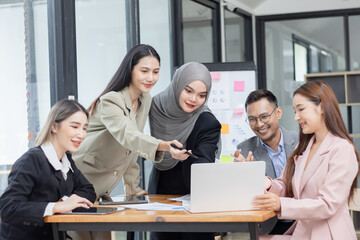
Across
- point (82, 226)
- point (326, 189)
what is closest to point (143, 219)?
point (82, 226)

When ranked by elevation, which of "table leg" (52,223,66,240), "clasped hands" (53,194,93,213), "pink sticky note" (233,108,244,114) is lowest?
"table leg" (52,223,66,240)

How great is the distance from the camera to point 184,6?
603cm

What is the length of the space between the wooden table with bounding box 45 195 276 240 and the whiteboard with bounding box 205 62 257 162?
327 cm

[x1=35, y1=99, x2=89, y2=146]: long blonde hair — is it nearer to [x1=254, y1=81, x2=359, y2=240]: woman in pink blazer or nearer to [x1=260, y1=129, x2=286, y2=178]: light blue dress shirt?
[x1=254, y1=81, x2=359, y2=240]: woman in pink blazer

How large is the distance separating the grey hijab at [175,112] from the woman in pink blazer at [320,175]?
1.81 feet

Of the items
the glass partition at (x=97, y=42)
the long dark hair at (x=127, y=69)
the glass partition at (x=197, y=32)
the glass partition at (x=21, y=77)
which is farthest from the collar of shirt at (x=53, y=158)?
the glass partition at (x=197, y=32)

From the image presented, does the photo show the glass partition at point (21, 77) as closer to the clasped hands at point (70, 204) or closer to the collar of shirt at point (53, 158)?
the collar of shirt at point (53, 158)

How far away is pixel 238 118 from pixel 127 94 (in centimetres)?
287

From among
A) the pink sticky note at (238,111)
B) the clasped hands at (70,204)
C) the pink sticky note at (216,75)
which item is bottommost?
the clasped hands at (70,204)

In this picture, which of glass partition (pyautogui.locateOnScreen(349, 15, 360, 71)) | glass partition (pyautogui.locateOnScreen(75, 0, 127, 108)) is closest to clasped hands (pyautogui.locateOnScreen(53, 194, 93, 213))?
glass partition (pyautogui.locateOnScreen(75, 0, 127, 108))

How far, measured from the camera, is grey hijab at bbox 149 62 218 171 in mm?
2748

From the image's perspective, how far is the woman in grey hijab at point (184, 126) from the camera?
2711 millimetres

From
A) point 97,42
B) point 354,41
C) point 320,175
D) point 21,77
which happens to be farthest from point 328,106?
point 354,41

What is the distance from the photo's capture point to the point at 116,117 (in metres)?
2.62
